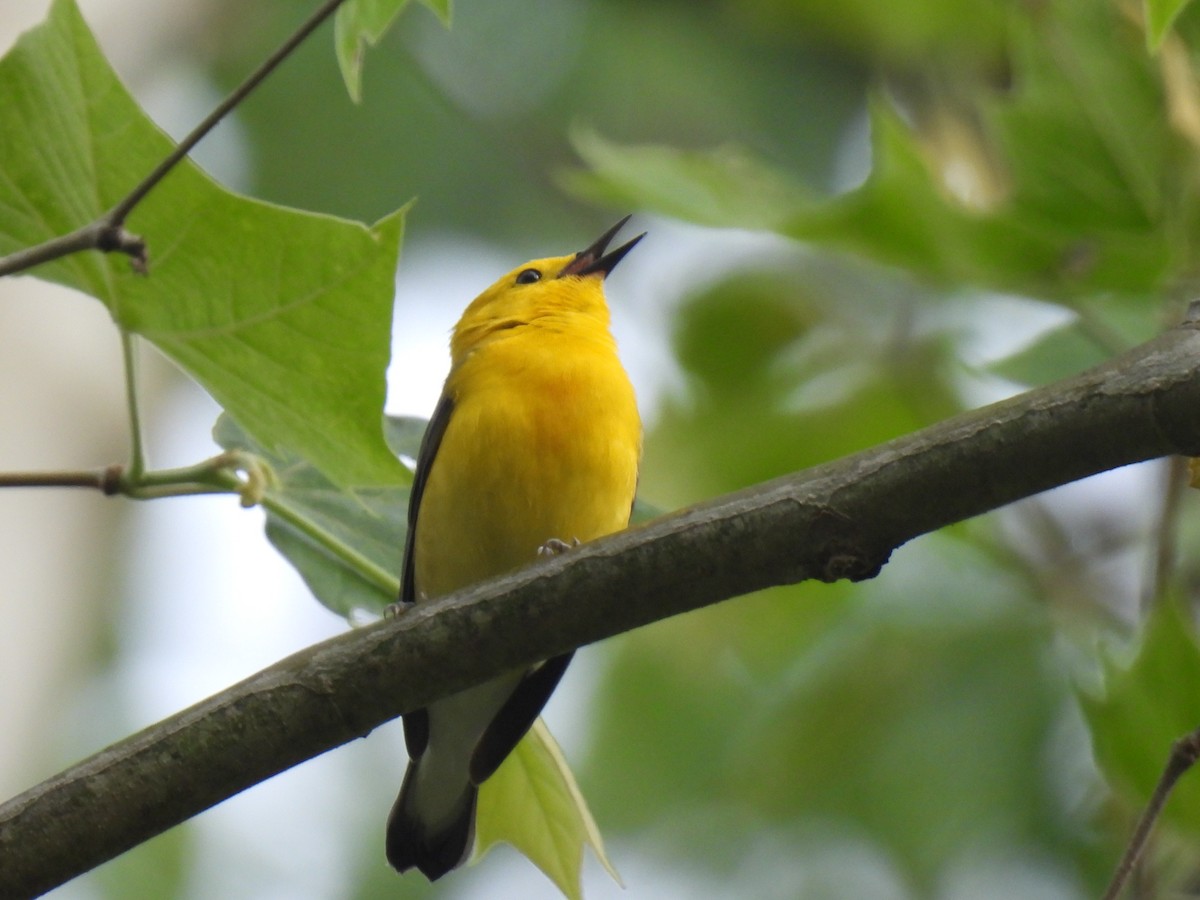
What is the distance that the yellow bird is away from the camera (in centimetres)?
437

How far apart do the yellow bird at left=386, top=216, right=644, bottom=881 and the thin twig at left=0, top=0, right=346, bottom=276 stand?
1.65 metres

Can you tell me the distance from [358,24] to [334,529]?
1.45 metres

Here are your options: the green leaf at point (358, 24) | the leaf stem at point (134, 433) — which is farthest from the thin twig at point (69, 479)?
the green leaf at point (358, 24)

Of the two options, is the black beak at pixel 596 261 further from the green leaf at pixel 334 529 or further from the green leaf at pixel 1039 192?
the green leaf at pixel 334 529

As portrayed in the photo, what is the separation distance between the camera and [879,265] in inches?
173

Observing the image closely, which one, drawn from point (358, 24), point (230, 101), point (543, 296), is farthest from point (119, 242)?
point (543, 296)

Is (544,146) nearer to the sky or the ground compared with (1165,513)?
nearer to the sky

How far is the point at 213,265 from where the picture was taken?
2.95 meters

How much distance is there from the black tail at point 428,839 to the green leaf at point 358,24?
278 centimetres

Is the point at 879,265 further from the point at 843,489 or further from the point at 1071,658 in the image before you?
the point at 1071,658

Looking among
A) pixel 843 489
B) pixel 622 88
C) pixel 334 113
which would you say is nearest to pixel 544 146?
pixel 622 88

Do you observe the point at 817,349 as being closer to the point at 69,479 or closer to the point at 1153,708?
the point at 1153,708

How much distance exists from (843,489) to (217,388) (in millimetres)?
1403

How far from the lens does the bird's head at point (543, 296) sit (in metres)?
5.35
